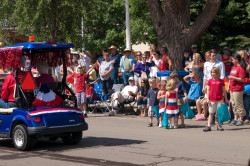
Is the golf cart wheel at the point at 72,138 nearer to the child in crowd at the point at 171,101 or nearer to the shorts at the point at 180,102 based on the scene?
the child in crowd at the point at 171,101

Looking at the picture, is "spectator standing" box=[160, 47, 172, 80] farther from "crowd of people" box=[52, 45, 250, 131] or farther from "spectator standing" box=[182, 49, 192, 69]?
"spectator standing" box=[182, 49, 192, 69]

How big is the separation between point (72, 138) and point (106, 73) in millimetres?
8042

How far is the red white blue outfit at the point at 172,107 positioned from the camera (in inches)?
580

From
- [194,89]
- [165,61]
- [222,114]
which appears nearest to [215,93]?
[222,114]

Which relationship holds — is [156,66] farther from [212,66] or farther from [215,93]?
[215,93]

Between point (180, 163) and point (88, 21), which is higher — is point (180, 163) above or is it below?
below

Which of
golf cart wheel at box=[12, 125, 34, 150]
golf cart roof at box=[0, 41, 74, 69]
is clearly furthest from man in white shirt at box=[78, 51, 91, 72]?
golf cart wheel at box=[12, 125, 34, 150]

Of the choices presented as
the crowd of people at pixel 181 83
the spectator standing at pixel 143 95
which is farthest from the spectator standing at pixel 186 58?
the spectator standing at pixel 143 95

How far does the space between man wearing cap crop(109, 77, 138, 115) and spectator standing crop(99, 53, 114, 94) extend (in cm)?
141

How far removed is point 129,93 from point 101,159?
841 cm

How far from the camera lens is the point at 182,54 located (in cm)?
1912

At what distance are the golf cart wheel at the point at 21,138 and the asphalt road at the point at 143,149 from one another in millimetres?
166

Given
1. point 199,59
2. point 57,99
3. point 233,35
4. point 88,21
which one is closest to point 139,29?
point 233,35

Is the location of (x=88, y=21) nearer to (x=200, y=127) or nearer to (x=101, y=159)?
(x=200, y=127)
